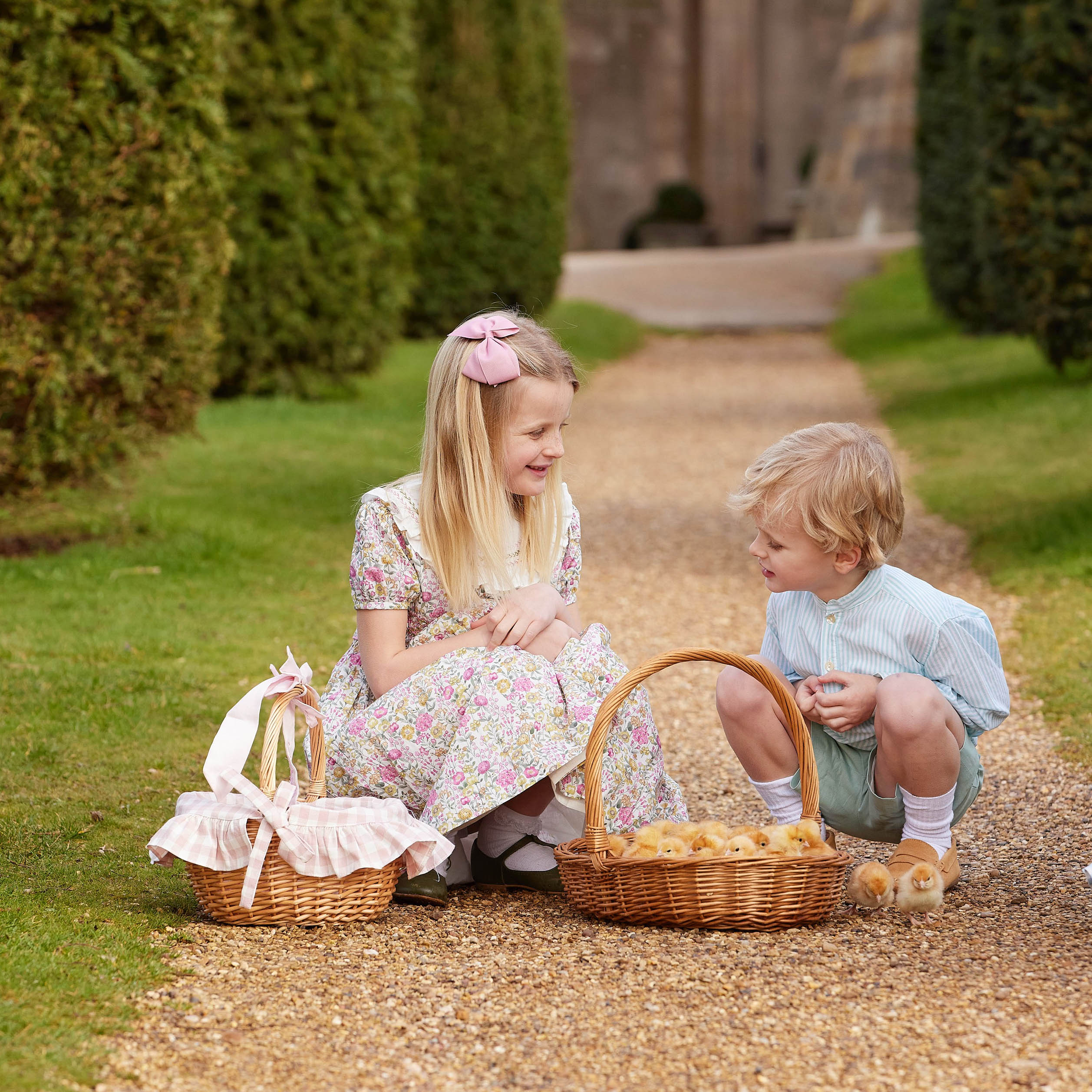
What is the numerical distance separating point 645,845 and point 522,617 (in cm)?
52

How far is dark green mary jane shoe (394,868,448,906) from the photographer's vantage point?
8.67 ft

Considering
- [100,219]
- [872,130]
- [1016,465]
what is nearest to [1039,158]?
[1016,465]

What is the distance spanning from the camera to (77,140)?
5.38 m

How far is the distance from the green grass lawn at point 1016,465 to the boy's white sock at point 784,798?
3.62 ft

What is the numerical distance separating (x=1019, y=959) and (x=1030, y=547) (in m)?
3.80

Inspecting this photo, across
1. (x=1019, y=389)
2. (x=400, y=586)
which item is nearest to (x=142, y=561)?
(x=400, y=586)

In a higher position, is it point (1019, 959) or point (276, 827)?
point (276, 827)

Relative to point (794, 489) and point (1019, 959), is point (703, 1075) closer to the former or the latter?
point (1019, 959)

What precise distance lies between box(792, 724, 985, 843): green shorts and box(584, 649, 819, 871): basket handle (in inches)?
3.9

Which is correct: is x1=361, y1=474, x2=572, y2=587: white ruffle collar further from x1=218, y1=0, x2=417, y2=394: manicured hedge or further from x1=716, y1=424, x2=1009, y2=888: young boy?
x1=218, y1=0, x2=417, y2=394: manicured hedge

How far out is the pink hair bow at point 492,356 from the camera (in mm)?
2764

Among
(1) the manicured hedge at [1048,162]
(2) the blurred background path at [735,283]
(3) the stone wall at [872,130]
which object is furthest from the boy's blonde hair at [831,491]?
(3) the stone wall at [872,130]

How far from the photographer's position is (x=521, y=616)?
9.15ft

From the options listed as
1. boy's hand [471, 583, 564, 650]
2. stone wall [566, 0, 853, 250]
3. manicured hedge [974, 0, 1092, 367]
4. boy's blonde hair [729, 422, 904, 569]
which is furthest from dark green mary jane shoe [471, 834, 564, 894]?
stone wall [566, 0, 853, 250]
